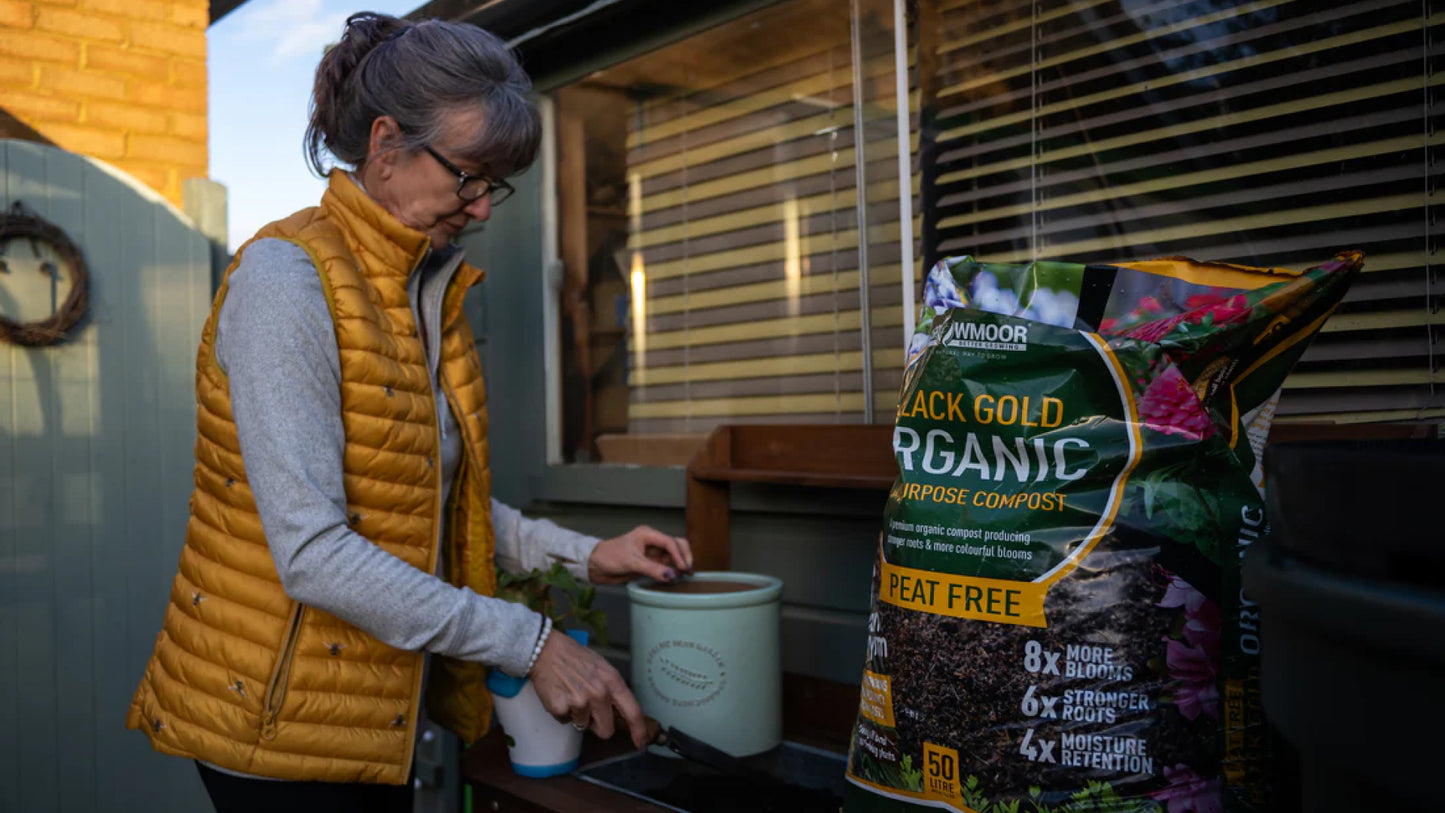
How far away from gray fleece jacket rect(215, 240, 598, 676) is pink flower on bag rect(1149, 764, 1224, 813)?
2.58 ft

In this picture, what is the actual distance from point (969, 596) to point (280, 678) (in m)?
0.90

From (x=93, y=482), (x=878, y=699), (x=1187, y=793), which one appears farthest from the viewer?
(x=93, y=482)

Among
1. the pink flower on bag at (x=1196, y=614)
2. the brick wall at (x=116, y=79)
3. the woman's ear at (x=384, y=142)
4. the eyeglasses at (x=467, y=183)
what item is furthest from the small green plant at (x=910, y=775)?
the brick wall at (x=116, y=79)

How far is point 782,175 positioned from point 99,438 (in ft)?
6.53

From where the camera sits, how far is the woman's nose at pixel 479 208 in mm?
1495

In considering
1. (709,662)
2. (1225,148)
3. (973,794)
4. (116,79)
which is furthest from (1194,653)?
(116,79)

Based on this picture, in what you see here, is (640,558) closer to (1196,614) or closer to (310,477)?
(310,477)

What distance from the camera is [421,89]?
141 centimetres

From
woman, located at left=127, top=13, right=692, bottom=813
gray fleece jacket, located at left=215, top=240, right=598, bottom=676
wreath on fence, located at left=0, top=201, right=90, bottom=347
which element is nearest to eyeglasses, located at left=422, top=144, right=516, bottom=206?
woman, located at left=127, top=13, right=692, bottom=813

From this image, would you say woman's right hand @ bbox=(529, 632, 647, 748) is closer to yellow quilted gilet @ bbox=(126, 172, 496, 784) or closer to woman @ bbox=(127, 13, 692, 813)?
woman @ bbox=(127, 13, 692, 813)

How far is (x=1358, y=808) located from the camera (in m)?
0.54

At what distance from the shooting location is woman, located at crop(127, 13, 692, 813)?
1.22m

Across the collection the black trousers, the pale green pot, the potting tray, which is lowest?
the potting tray

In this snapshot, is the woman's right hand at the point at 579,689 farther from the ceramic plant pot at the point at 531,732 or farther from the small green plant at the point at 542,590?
the small green plant at the point at 542,590
